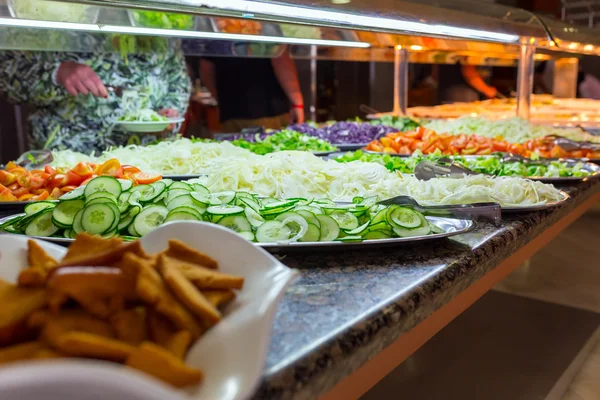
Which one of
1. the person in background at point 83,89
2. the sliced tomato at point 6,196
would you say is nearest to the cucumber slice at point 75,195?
the sliced tomato at point 6,196

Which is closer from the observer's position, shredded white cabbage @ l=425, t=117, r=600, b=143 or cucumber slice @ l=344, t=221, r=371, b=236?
cucumber slice @ l=344, t=221, r=371, b=236

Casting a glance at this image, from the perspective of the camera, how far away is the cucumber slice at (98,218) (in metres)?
1.21

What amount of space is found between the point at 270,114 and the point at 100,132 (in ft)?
6.77

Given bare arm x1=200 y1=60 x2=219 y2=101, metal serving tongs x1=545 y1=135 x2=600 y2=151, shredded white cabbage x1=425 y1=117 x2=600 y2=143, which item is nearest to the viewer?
metal serving tongs x1=545 y1=135 x2=600 y2=151

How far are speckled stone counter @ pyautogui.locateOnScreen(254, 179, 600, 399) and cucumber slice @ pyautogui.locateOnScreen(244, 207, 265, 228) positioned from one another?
10 cm

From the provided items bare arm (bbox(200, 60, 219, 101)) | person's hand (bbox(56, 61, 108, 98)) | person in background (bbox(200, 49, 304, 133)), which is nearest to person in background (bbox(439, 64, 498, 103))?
person in background (bbox(200, 49, 304, 133))

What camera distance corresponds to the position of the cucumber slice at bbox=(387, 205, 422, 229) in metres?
1.26

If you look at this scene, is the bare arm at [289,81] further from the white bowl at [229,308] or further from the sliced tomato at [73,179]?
the white bowl at [229,308]

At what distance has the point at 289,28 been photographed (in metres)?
2.57

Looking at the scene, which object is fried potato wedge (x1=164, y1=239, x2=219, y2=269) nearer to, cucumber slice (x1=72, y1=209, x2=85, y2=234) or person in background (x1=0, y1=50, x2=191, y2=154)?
cucumber slice (x1=72, y1=209, x2=85, y2=234)

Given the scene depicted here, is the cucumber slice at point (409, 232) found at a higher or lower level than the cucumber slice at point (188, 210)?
lower

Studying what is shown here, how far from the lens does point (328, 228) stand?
1.23 meters

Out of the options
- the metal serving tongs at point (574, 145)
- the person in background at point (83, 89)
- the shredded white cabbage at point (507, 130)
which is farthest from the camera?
the shredded white cabbage at point (507, 130)

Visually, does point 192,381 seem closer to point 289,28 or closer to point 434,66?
point 289,28
